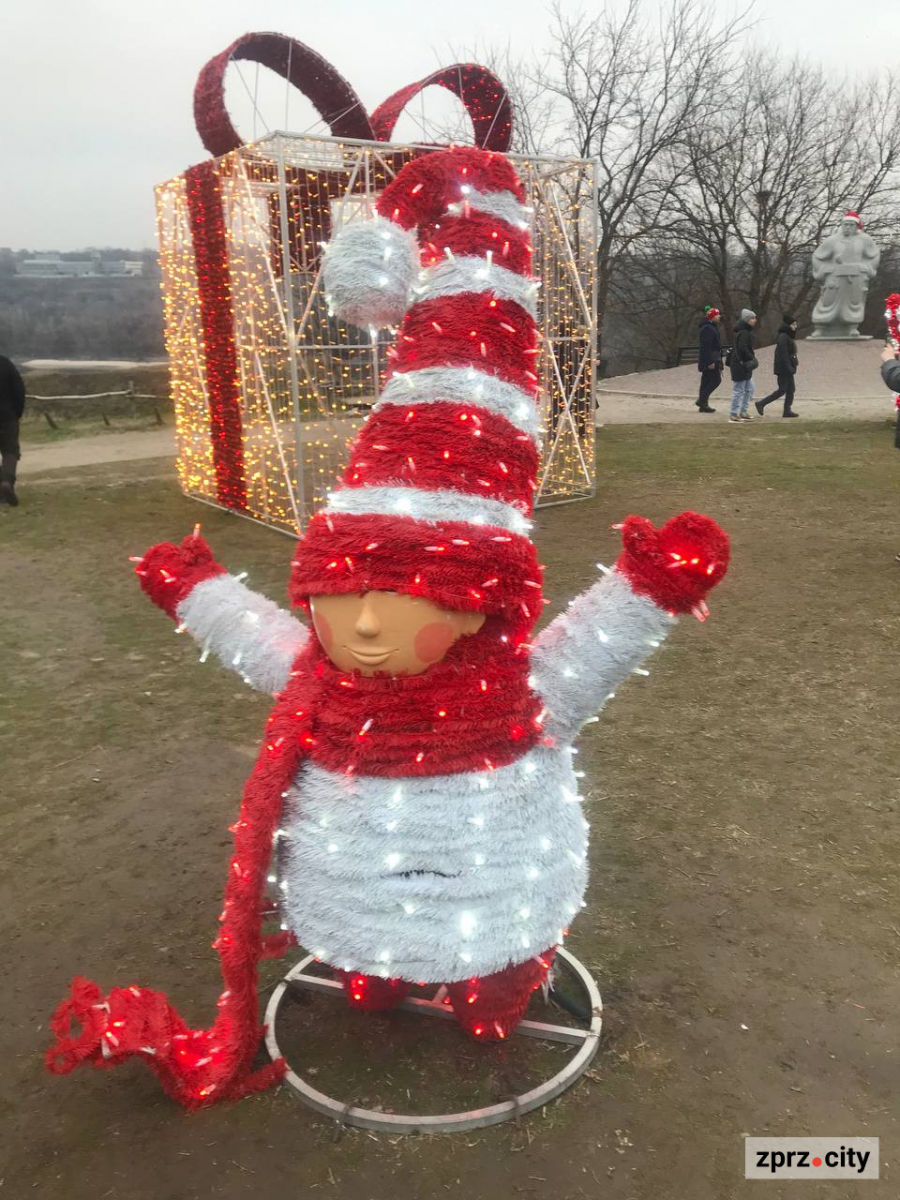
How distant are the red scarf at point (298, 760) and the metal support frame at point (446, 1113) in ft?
0.61

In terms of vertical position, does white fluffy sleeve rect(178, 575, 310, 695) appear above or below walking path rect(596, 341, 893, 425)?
above

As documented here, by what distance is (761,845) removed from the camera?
327cm

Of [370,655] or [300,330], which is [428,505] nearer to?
[370,655]

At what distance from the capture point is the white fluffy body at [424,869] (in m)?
1.98

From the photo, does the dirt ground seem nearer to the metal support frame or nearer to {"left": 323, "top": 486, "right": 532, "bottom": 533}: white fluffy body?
the metal support frame

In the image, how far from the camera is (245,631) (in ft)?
7.68

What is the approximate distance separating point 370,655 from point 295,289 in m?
6.37

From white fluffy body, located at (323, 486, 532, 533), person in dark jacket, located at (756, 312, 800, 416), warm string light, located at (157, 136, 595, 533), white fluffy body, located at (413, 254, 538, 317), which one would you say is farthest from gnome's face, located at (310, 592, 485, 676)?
person in dark jacket, located at (756, 312, 800, 416)

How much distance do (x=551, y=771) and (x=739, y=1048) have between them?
926 millimetres

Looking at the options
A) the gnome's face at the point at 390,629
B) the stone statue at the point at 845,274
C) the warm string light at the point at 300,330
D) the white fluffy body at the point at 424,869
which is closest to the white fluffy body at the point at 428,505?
the gnome's face at the point at 390,629

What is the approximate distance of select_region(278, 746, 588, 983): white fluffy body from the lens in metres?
1.98

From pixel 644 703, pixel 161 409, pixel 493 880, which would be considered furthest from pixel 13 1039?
pixel 161 409

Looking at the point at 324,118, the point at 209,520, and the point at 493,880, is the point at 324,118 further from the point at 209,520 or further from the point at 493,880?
the point at 493,880

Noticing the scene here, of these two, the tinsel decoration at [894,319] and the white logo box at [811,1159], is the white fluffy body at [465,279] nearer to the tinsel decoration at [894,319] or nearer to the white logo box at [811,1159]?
the white logo box at [811,1159]
